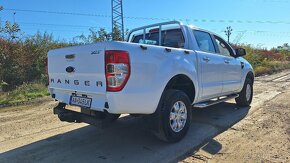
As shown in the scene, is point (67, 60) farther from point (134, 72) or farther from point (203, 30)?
point (203, 30)

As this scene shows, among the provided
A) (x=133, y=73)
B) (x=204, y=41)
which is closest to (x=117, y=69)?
(x=133, y=73)

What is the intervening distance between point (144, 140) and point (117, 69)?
163 centimetres

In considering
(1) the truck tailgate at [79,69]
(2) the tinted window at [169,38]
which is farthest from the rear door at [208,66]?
(1) the truck tailgate at [79,69]

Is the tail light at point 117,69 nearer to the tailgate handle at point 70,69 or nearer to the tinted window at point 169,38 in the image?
the tailgate handle at point 70,69

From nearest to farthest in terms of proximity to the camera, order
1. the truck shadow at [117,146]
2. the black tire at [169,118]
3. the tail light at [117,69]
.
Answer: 1. the tail light at [117,69]
2. the truck shadow at [117,146]
3. the black tire at [169,118]

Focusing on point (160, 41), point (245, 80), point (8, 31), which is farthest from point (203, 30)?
point (8, 31)

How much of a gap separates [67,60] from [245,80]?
4.90 m

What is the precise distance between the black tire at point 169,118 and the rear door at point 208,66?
31.3 inches

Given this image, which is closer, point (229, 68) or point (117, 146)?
point (117, 146)

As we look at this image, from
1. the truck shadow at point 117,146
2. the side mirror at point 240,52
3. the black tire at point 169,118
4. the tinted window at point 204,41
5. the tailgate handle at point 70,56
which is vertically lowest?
the truck shadow at point 117,146

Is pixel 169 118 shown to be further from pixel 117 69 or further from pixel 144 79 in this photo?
pixel 117 69

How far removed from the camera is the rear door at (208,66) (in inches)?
215

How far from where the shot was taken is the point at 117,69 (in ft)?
12.5

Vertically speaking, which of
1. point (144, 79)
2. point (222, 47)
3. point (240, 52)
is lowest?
point (144, 79)
